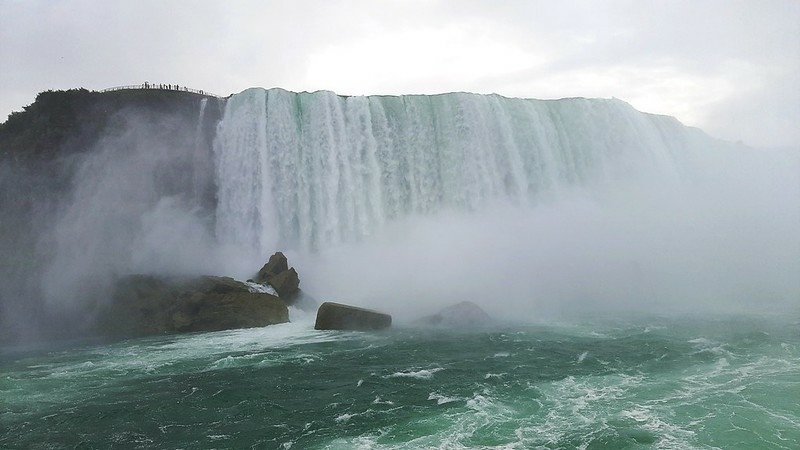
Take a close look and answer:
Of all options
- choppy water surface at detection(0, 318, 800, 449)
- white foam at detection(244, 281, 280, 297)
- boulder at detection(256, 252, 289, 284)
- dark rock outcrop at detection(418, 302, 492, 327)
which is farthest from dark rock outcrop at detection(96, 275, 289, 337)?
dark rock outcrop at detection(418, 302, 492, 327)

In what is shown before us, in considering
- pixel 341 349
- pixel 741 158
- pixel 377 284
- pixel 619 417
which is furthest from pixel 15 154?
pixel 741 158

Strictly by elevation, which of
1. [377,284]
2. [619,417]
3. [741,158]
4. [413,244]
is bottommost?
[619,417]

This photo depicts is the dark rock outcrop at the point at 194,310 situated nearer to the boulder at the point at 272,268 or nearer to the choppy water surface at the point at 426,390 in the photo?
the boulder at the point at 272,268

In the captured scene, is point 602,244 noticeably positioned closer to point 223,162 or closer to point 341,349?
point 341,349

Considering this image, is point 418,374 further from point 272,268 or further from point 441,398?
point 272,268

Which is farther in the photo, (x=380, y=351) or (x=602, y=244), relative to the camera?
(x=602, y=244)

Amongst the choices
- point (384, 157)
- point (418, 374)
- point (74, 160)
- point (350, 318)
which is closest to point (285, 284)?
A: point (350, 318)

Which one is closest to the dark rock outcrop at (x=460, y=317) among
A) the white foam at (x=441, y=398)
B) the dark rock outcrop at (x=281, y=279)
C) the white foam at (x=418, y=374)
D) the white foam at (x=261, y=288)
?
the dark rock outcrop at (x=281, y=279)

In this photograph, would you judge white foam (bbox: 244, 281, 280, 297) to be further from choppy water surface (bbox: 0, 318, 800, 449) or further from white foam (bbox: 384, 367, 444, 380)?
white foam (bbox: 384, 367, 444, 380)

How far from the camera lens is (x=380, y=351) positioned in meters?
17.8

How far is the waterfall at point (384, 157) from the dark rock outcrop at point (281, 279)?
3808 millimetres

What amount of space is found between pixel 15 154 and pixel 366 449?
27384 millimetres

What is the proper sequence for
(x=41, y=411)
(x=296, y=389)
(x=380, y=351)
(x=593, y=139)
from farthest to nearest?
(x=593, y=139) → (x=380, y=351) → (x=296, y=389) → (x=41, y=411)

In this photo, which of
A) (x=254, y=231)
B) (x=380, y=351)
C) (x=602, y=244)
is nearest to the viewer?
(x=380, y=351)
